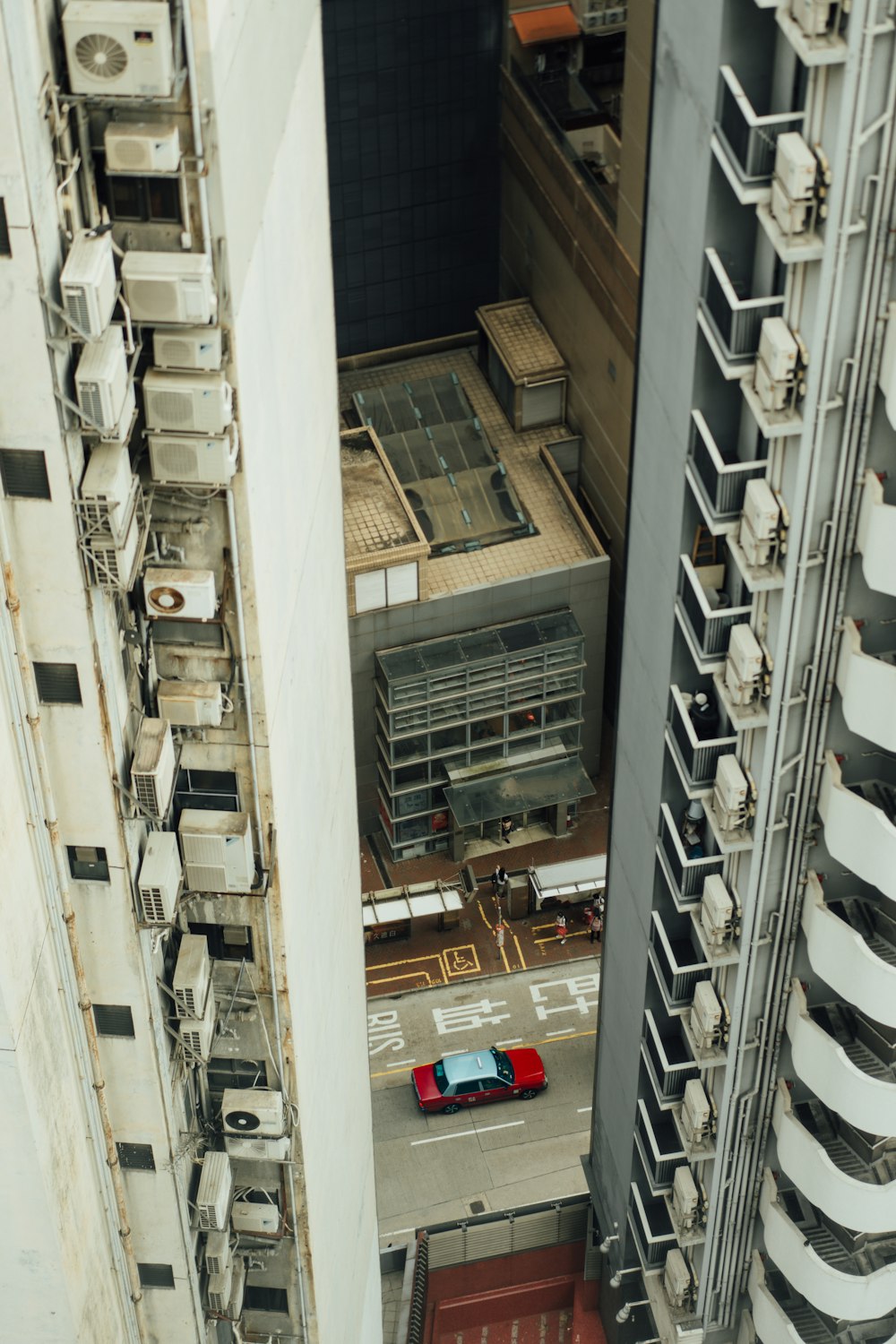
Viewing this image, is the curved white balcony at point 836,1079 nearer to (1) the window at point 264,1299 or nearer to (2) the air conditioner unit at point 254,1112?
(2) the air conditioner unit at point 254,1112

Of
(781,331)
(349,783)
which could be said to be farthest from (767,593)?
(349,783)

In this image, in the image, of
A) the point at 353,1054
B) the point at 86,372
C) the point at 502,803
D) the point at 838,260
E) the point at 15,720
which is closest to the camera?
the point at 86,372

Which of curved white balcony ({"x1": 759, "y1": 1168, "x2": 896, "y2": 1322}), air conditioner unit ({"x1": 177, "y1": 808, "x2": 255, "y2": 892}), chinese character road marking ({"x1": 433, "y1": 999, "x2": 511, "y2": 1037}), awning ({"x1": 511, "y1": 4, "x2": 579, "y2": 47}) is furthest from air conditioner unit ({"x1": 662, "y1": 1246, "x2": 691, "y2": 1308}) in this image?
awning ({"x1": 511, "y1": 4, "x2": 579, "y2": 47})

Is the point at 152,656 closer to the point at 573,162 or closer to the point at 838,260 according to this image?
the point at 838,260

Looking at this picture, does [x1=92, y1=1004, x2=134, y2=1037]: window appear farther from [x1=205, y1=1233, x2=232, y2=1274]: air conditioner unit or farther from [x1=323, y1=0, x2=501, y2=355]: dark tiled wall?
[x1=323, y1=0, x2=501, y2=355]: dark tiled wall

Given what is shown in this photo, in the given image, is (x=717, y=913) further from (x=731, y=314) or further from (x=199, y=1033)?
(x=731, y=314)

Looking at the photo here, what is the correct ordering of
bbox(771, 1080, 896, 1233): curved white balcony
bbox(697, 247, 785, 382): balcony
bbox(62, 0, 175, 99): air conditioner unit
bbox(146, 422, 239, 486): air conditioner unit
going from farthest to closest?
bbox(771, 1080, 896, 1233): curved white balcony < bbox(697, 247, 785, 382): balcony < bbox(146, 422, 239, 486): air conditioner unit < bbox(62, 0, 175, 99): air conditioner unit

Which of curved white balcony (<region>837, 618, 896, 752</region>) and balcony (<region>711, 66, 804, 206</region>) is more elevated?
balcony (<region>711, 66, 804, 206</region>)
